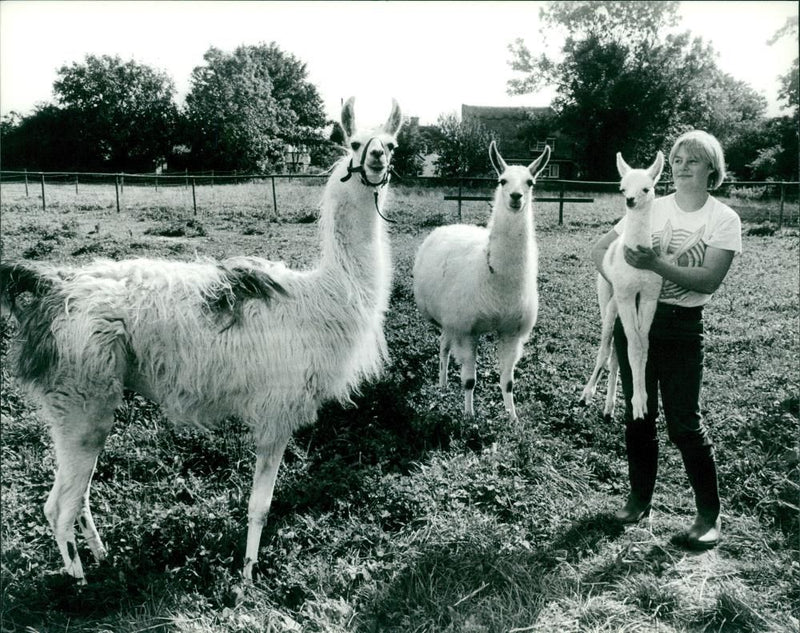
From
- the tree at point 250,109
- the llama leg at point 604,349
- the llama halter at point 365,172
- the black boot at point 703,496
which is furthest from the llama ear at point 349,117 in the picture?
the black boot at point 703,496

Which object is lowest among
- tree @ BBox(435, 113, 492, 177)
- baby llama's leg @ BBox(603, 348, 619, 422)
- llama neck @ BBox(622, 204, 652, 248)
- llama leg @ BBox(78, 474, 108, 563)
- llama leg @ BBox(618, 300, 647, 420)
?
llama leg @ BBox(78, 474, 108, 563)

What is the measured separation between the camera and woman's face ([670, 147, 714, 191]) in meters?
3.04

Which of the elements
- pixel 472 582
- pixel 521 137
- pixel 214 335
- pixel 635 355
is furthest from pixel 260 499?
pixel 521 137

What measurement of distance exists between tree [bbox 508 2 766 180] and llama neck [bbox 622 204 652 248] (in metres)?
1.06

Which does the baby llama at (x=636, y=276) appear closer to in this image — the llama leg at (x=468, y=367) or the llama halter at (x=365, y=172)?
the llama halter at (x=365, y=172)

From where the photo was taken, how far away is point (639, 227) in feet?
10.2

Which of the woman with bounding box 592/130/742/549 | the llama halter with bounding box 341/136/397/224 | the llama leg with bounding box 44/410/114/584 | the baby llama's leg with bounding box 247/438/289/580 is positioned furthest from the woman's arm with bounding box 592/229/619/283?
the llama leg with bounding box 44/410/114/584

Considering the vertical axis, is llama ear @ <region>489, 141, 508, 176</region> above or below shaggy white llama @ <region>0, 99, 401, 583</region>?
above

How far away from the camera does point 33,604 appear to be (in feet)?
9.00

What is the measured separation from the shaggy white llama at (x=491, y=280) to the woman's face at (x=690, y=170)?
957mm

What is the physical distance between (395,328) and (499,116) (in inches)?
88.8

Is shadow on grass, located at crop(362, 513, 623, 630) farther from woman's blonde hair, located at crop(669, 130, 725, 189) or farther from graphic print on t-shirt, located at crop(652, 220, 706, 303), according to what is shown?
woman's blonde hair, located at crop(669, 130, 725, 189)

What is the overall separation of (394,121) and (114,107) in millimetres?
1477

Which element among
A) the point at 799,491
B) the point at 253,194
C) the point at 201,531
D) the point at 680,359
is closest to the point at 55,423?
the point at 201,531
